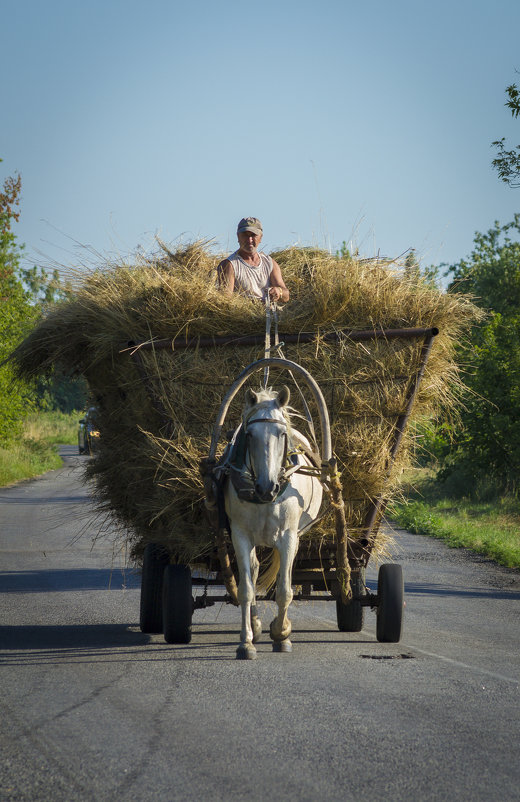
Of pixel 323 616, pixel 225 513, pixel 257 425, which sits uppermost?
pixel 257 425

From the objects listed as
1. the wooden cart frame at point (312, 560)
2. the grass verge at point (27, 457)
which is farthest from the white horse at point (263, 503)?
the grass verge at point (27, 457)

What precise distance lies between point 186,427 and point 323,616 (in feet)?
10.4

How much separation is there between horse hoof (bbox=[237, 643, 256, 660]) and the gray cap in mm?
3914

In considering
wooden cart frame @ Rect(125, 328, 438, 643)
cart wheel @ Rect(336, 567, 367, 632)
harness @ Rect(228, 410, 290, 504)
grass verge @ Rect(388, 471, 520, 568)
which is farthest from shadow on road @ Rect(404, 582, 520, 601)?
harness @ Rect(228, 410, 290, 504)

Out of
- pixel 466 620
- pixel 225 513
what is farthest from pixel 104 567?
pixel 225 513

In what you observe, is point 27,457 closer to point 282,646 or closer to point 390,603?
point 390,603

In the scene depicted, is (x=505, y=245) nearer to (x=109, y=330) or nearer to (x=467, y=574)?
(x=467, y=574)

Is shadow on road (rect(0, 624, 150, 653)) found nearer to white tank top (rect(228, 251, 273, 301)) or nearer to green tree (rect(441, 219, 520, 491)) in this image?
white tank top (rect(228, 251, 273, 301))

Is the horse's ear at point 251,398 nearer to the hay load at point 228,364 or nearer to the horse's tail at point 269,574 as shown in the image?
the hay load at point 228,364

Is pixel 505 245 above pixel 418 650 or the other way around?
above

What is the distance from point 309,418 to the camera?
7992 millimetres

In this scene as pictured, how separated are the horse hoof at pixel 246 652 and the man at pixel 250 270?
9.45ft

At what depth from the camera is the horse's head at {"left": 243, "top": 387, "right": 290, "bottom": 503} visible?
7.08m

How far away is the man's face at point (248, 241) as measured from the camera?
947cm
